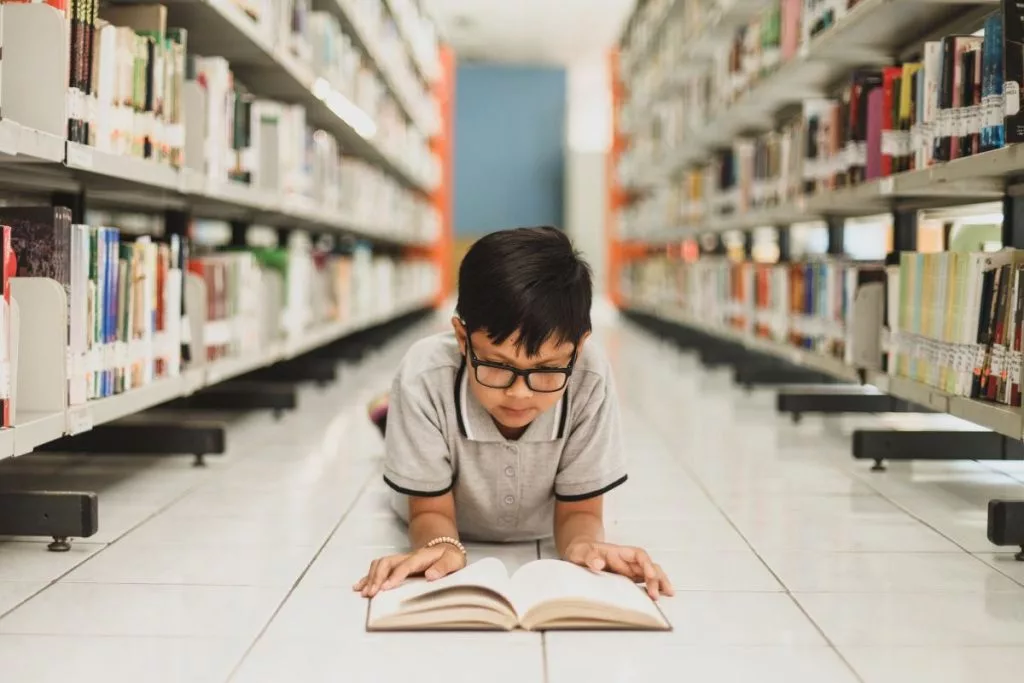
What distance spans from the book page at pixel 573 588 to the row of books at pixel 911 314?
904 millimetres

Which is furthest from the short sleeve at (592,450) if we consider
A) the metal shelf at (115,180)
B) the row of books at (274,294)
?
the row of books at (274,294)

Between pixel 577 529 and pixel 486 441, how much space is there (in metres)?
0.20

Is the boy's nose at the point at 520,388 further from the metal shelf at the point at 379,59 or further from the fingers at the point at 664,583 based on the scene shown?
the metal shelf at the point at 379,59

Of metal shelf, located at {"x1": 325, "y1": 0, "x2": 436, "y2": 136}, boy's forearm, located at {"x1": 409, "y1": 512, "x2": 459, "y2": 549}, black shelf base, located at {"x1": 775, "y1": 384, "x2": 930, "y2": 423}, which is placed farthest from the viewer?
metal shelf, located at {"x1": 325, "y1": 0, "x2": 436, "y2": 136}

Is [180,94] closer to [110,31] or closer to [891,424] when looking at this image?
[110,31]

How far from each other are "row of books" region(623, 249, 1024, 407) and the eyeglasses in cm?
95

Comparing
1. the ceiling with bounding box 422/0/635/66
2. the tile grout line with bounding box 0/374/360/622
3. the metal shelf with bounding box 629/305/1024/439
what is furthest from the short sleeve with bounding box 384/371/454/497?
the ceiling with bounding box 422/0/635/66

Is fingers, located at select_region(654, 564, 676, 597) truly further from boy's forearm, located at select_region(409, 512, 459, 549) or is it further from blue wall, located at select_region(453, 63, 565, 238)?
blue wall, located at select_region(453, 63, 565, 238)

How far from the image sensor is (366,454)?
9.04ft

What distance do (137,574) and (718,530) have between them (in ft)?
3.34

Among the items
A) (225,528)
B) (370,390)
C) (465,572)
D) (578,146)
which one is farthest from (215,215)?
(578,146)

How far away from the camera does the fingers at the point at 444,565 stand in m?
1.44

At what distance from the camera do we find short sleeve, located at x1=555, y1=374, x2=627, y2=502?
162 cm

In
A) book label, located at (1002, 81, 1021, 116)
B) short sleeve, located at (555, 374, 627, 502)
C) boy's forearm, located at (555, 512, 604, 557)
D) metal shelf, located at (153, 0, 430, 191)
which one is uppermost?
metal shelf, located at (153, 0, 430, 191)
